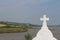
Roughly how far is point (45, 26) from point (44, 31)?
5 cm

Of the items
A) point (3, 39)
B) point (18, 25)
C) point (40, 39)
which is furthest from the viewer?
point (3, 39)

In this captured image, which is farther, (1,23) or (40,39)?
(1,23)

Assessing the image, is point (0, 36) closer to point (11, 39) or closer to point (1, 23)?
point (11, 39)

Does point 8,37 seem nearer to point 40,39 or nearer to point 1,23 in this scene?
point 1,23

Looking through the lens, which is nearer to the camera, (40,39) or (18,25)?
(40,39)

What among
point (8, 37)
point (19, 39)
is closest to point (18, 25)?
point (19, 39)

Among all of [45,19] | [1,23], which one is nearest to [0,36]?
[1,23]

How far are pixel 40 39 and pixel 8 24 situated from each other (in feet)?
26.7

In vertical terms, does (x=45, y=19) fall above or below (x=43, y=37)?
above

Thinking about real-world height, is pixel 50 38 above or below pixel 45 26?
below

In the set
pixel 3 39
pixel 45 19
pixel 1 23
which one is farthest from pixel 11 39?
pixel 45 19

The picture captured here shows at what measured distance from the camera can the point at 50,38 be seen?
5.68 ft

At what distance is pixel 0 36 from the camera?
16375 mm

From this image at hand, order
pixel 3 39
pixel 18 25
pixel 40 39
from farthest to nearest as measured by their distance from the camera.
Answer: pixel 3 39 < pixel 18 25 < pixel 40 39
